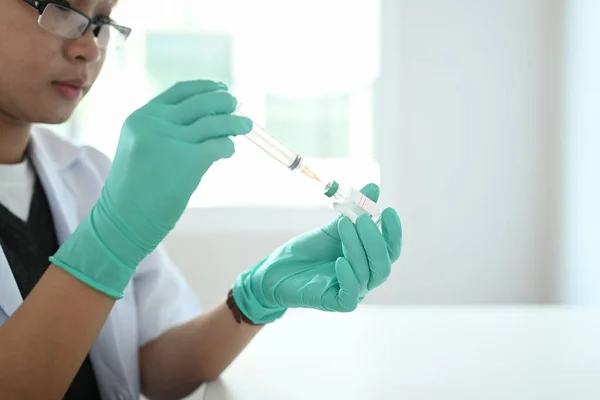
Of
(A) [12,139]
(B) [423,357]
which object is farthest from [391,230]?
(A) [12,139]

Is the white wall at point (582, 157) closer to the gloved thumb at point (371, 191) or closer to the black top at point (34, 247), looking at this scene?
the gloved thumb at point (371, 191)

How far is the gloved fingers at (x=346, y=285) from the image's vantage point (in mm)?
811

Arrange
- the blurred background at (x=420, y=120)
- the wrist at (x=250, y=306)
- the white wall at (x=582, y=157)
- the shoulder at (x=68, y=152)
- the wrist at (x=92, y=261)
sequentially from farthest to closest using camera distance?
1. the blurred background at (x=420, y=120)
2. the white wall at (x=582, y=157)
3. the shoulder at (x=68, y=152)
4. the wrist at (x=250, y=306)
5. the wrist at (x=92, y=261)

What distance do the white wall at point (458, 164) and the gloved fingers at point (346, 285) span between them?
1343mm

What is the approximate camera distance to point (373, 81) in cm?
220

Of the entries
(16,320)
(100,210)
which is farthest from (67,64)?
(16,320)

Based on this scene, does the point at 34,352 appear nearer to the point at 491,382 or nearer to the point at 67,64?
the point at 67,64

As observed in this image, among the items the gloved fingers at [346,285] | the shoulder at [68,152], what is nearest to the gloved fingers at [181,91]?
the gloved fingers at [346,285]

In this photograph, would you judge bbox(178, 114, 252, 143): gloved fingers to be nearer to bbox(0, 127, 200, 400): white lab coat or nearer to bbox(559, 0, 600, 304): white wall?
bbox(0, 127, 200, 400): white lab coat

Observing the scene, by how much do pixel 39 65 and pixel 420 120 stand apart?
1465 mm

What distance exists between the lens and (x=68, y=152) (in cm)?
116

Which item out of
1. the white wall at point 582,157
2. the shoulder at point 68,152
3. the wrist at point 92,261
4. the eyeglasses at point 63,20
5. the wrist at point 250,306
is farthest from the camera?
the white wall at point 582,157

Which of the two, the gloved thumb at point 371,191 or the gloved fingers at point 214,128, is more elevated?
the gloved fingers at point 214,128

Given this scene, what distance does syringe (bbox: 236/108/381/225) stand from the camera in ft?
2.85
